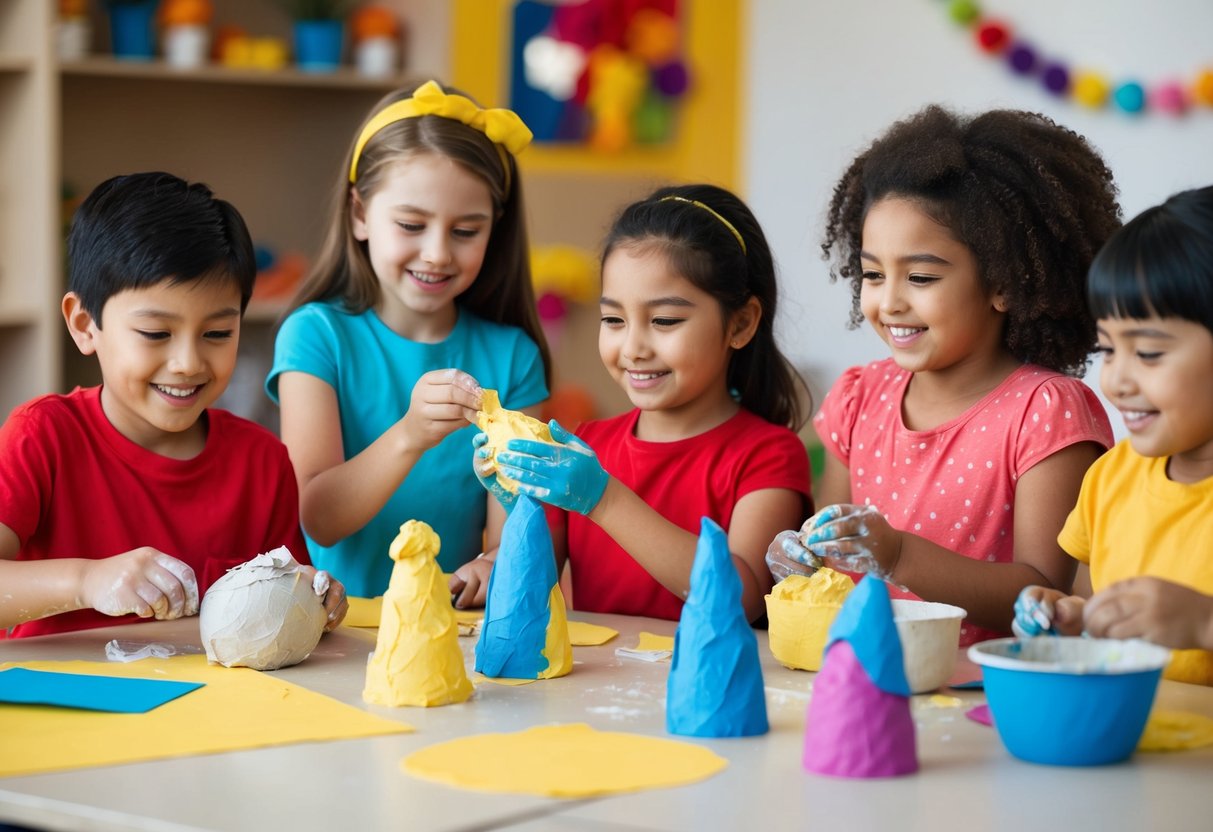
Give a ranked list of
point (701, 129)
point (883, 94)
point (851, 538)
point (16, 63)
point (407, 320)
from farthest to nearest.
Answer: point (701, 129), point (883, 94), point (16, 63), point (407, 320), point (851, 538)

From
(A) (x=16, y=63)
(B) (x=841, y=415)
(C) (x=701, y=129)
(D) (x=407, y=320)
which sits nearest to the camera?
(B) (x=841, y=415)

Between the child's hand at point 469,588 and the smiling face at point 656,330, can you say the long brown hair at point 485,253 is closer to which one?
the smiling face at point 656,330

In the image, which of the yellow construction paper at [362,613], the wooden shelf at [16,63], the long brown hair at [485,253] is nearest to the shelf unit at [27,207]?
the wooden shelf at [16,63]

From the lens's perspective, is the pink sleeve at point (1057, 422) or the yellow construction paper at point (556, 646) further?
the pink sleeve at point (1057, 422)

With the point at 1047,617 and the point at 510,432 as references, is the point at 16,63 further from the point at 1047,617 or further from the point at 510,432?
the point at 1047,617

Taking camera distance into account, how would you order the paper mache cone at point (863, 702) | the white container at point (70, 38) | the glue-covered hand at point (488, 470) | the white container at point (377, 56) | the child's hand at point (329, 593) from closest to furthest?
the paper mache cone at point (863, 702) → the child's hand at point (329, 593) → the glue-covered hand at point (488, 470) → the white container at point (70, 38) → the white container at point (377, 56)

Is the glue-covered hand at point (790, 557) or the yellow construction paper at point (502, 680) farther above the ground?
the glue-covered hand at point (790, 557)

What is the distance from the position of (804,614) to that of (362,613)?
0.60 m

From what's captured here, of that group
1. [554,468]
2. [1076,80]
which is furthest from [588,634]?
[1076,80]

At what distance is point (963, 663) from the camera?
1536 mm

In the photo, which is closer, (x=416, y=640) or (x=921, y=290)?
(x=416, y=640)

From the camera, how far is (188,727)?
48.6 inches

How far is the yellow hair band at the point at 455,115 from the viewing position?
7.22 ft

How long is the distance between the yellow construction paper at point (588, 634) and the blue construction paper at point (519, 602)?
0.18 m
